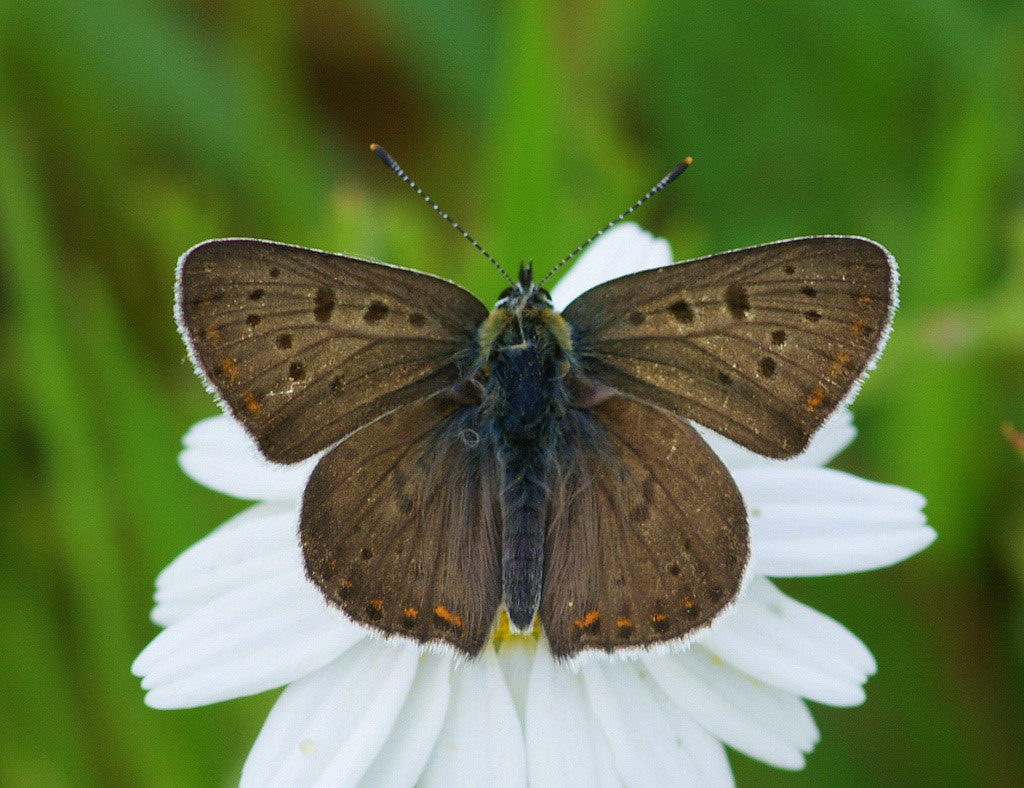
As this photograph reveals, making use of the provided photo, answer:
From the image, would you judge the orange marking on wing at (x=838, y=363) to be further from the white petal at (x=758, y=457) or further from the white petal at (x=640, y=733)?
the white petal at (x=640, y=733)

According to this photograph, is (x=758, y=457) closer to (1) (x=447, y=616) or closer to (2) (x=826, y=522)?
(2) (x=826, y=522)

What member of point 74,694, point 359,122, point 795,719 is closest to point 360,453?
point 795,719

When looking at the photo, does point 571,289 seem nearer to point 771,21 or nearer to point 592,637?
point 592,637

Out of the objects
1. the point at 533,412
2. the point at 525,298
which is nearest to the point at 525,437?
the point at 533,412

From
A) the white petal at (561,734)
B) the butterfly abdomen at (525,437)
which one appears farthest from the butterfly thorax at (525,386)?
the white petal at (561,734)

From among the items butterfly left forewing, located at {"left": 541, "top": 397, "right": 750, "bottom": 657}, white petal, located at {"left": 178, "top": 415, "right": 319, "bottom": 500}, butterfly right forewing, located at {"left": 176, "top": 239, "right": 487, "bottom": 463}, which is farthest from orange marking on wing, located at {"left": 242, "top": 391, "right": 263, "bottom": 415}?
butterfly left forewing, located at {"left": 541, "top": 397, "right": 750, "bottom": 657}

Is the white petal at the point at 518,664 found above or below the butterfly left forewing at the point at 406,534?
below
